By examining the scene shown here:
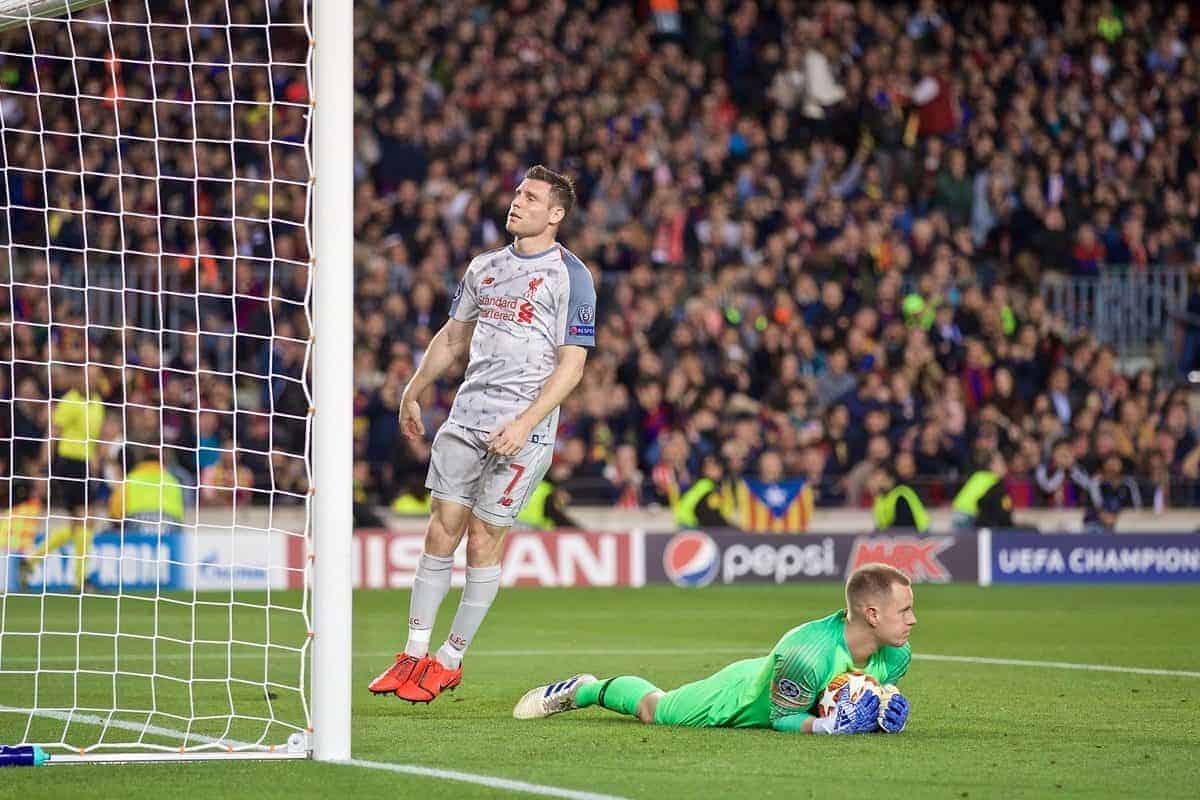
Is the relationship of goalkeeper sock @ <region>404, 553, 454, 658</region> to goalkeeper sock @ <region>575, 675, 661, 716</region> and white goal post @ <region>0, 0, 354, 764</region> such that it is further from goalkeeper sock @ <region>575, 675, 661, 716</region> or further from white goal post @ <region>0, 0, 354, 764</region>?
goalkeeper sock @ <region>575, 675, 661, 716</region>

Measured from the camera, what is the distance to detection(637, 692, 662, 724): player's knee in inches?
283

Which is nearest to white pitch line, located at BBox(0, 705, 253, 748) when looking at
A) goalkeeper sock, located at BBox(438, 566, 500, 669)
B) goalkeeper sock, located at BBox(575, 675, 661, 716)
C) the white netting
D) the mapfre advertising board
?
goalkeeper sock, located at BBox(438, 566, 500, 669)

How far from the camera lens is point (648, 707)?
7199 mm

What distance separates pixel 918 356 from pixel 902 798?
15297mm

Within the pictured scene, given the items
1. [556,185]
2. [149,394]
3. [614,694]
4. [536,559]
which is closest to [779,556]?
[536,559]

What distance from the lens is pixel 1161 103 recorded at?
79.9 ft

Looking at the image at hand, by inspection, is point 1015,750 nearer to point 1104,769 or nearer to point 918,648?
point 1104,769

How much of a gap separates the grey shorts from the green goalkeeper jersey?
1099mm

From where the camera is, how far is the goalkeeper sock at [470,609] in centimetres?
780

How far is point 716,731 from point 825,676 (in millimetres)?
494

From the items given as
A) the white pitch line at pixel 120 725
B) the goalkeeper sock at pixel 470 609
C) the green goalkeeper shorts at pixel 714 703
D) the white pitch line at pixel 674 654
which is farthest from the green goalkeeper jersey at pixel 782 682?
the white pitch line at pixel 674 654

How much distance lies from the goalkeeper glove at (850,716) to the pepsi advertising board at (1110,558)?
12698mm

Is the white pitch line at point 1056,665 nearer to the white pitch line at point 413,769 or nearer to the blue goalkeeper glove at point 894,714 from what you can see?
the blue goalkeeper glove at point 894,714

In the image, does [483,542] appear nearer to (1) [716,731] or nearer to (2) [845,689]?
(1) [716,731]
